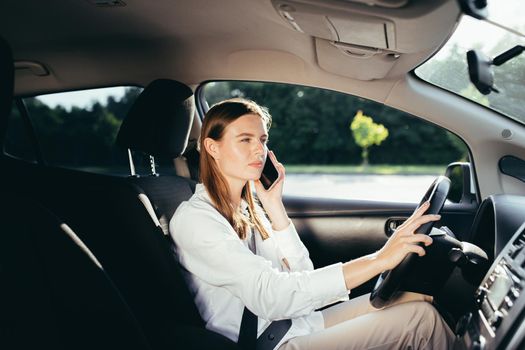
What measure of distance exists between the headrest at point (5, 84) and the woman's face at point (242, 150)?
2.36 feet

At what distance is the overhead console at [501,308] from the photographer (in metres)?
1.16

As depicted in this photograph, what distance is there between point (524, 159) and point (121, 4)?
1777 millimetres

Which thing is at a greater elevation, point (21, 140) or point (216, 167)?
point (216, 167)

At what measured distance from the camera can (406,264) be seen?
1.47m

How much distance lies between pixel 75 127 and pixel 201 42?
103 centimetres

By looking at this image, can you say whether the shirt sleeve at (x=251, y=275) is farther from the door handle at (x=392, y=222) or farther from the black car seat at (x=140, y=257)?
the door handle at (x=392, y=222)

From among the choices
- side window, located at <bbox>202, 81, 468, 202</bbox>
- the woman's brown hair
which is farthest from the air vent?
side window, located at <bbox>202, 81, 468, 202</bbox>

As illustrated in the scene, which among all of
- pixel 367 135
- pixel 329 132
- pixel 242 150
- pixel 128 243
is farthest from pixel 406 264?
pixel 367 135

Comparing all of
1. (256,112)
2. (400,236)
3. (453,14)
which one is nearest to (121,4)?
(256,112)

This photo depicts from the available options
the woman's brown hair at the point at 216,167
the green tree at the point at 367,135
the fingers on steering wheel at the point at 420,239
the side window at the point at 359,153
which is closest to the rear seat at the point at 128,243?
the woman's brown hair at the point at 216,167

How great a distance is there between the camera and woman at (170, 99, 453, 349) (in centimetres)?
141

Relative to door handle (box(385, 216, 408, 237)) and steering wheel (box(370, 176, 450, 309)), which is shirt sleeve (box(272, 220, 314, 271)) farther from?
door handle (box(385, 216, 408, 237))

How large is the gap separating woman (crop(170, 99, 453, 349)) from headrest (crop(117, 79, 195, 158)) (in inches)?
11.4

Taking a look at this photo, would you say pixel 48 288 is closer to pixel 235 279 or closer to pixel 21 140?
pixel 235 279
